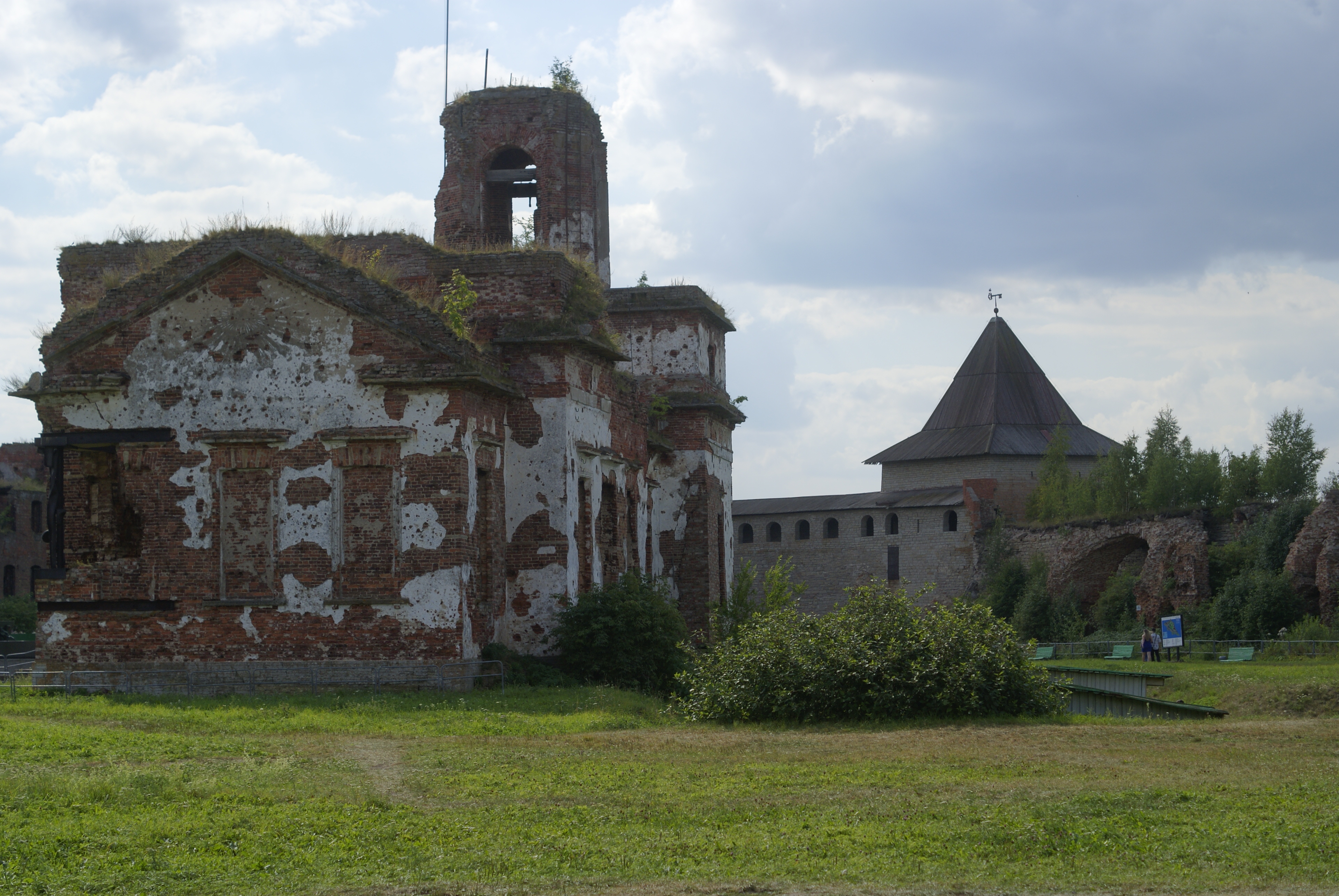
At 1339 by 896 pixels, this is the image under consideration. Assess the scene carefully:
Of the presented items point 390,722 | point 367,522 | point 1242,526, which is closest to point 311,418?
point 367,522

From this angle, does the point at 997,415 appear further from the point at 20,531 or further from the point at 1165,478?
the point at 20,531

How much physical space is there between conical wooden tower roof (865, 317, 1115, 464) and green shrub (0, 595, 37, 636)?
35924 mm

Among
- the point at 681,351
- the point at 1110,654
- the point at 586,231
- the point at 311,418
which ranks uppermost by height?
the point at 586,231

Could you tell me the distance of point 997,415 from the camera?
2571 inches

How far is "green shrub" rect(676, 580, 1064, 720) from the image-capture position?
1759 centimetres

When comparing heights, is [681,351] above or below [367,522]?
above

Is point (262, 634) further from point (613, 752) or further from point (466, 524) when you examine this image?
point (613, 752)

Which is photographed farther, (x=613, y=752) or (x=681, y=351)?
(x=681, y=351)

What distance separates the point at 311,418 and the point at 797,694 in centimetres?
831

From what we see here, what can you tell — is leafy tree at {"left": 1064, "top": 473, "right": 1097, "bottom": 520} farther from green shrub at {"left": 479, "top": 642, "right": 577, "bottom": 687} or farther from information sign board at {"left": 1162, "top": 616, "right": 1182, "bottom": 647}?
green shrub at {"left": 479, "top": 642, "right": 577, "bottom": 687}

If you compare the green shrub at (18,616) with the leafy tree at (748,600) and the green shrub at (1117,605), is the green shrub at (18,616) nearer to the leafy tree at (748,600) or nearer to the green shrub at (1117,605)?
the leafy tree at (748,600)

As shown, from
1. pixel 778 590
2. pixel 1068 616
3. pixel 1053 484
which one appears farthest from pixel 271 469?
pixel 1053 484

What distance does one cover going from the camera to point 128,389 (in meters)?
21.5

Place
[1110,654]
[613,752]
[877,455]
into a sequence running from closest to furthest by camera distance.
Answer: [613,752] → [1110,654] → [877,455]
